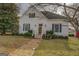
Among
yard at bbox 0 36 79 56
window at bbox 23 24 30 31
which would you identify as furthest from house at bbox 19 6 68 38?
yard at bbox 0 36 79 56

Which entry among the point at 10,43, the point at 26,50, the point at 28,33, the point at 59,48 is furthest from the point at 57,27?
the point at 10,43

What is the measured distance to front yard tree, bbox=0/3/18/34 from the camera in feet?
19.2

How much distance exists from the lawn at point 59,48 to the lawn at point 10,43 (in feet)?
0.69

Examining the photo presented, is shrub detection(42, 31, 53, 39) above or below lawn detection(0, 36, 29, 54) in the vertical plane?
above

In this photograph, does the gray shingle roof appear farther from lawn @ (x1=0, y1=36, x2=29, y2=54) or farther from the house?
lawn @ (x1=0, y1=36, x2=29, y2=54)

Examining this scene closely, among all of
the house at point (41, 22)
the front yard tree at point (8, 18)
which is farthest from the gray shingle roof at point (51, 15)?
the front yard tree at point (8, 18)

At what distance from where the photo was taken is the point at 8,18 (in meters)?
5.86

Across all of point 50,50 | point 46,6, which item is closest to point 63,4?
point 46,6

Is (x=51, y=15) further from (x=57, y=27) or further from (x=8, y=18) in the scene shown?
(x=8, y=18)

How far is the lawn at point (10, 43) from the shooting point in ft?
19.2

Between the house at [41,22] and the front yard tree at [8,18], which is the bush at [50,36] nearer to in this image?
the house at [41,22]

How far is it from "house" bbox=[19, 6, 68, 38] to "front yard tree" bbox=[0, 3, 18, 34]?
8 cm

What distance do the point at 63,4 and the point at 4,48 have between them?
87cm

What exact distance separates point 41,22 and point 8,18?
0.39m
